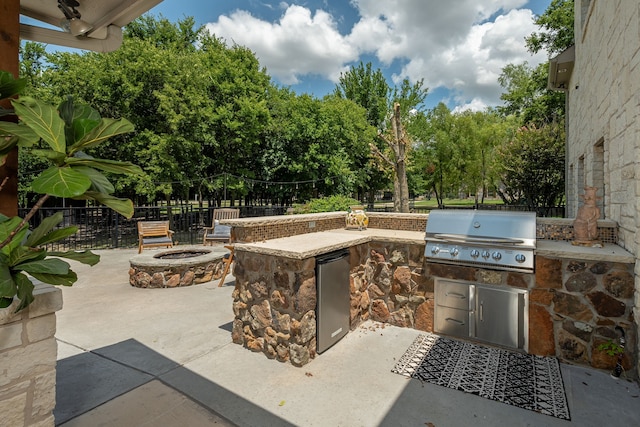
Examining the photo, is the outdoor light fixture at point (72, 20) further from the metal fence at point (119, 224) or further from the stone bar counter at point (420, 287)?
the metal fence at point (119, 224)

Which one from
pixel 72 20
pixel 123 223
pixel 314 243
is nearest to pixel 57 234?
pixel 72 20

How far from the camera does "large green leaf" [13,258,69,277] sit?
1222 millimetres

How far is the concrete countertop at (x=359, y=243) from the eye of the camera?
2.89 meters

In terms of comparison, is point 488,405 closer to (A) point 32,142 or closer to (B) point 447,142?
(A) point 32,142

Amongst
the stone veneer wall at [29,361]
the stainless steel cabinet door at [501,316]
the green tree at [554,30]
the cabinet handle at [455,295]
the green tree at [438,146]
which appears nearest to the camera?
the stone veneer wall at [29,361]

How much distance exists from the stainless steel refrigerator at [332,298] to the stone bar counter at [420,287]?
83mm

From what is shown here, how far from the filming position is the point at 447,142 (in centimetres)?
1895

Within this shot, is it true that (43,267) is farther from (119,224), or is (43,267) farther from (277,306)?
(119,224)

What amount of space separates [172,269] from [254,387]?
362cm

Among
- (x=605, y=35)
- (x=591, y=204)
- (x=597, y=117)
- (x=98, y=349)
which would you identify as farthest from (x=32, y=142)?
(x=597, y=117)

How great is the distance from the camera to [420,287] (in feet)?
12.5

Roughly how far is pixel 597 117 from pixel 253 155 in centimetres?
1333

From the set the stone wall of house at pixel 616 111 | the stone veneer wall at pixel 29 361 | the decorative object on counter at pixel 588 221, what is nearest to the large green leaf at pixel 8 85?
the stone veneer wall at pixel 29 361

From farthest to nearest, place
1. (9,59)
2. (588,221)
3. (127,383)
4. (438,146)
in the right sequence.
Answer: (438,146)
(588,221)
(127,383)
(9,59)
